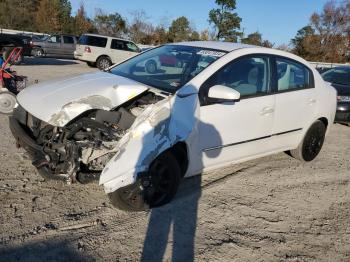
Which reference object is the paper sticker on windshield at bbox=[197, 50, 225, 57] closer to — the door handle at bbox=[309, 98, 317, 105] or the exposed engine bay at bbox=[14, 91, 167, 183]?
the exposed engine bay at bbox=[14, 91, 167, 183]

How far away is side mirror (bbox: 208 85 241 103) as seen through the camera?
427cm

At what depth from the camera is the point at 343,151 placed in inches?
297

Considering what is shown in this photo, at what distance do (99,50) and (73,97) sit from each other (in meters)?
18.1

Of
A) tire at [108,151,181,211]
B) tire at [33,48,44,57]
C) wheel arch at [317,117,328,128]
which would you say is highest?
tire at [33,48,44,57]

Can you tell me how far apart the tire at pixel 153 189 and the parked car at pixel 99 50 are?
17.6 metres

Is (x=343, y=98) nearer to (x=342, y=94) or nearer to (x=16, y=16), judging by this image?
(x=342, y=94)

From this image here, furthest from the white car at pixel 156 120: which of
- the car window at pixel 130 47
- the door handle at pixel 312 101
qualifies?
the car window at pixel 130 47

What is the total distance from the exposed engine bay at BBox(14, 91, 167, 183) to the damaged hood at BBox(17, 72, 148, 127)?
0.35ft

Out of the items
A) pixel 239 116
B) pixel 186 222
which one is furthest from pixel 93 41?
pixel 186 222

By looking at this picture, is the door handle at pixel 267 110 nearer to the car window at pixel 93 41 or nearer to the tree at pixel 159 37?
the car window at pixel 93 41

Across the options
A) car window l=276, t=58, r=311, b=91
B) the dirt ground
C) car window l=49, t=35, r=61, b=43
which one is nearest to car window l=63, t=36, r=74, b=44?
car window l=49, t=35, r=61, b=43

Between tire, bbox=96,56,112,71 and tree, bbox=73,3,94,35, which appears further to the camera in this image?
tree, bbox=73,3,94,35

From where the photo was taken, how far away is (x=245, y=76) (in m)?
4.93

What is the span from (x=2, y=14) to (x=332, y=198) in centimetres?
4679
